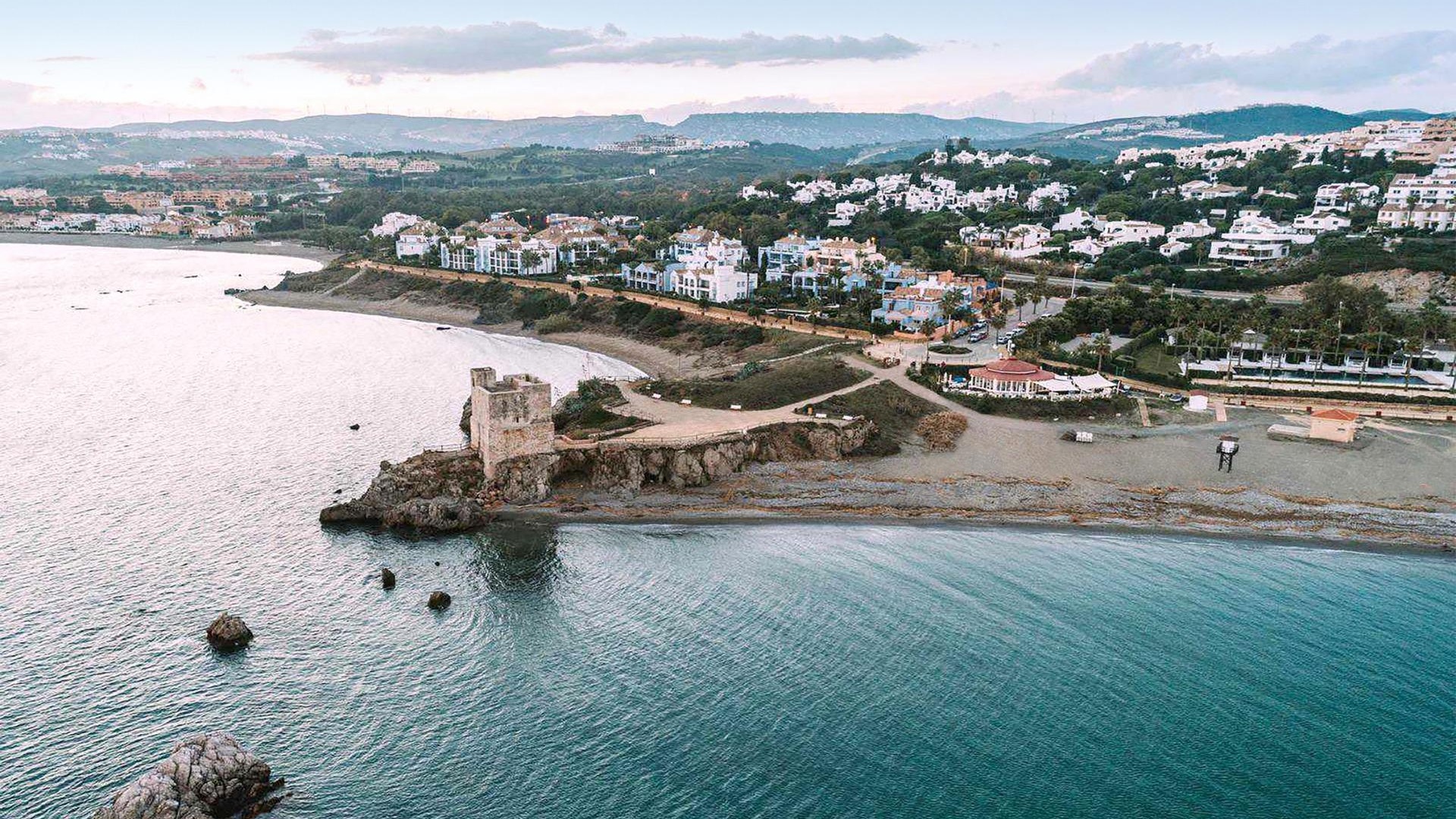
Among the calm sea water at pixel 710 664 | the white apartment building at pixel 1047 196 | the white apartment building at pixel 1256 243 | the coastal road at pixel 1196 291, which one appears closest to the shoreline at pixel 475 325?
the calm sea water at pixel 710 664

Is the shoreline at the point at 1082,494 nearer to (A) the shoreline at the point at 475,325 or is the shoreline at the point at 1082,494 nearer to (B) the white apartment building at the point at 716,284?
(A) the shoreline at the point at 475,325

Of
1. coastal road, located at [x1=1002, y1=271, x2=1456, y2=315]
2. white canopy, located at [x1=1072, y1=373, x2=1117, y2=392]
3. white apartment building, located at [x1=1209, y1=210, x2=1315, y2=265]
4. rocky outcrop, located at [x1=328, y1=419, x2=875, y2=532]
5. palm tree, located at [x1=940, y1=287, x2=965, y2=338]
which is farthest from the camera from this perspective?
white apartment building, located at [x1=1209, y1=210, x2=1315, y2=265]

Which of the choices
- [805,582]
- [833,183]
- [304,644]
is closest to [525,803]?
[304,644]

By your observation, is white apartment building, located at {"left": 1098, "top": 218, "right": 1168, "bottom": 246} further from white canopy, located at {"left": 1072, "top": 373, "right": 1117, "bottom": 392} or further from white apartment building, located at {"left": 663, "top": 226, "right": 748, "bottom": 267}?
white canopy, located at {"left": 1072, "top": 373, "right": 1117, "bottom": 392}

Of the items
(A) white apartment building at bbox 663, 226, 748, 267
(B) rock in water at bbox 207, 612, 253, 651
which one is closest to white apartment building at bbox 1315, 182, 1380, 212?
(A) white apartment building at bbox 663, 226, 748, 267

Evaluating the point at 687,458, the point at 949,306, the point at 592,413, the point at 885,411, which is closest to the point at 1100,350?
the point at 949,306

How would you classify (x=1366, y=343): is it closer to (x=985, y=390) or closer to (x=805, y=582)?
(x=985, y=390)

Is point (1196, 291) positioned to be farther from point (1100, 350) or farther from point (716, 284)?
point (716, 284)
